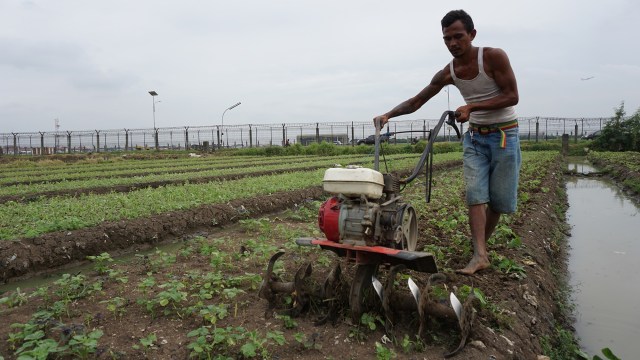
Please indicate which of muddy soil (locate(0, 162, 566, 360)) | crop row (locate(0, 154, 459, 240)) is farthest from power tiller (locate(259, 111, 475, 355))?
crop row (locate(0, 154, 459, 240))

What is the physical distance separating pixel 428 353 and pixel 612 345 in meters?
1.70

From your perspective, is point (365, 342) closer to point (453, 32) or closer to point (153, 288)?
point (153, 288)

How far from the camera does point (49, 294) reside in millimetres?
3902

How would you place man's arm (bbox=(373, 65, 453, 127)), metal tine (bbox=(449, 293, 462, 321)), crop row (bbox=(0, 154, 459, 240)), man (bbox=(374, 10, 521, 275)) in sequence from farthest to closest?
crop row (bbox=(0, 154, 459, 240)) < man's arm (bbox=(373, 65, 453, 127)) < man (bbox=(374, 10, 521, 275)) < metal tine (bbox=(449, 293, 462, 321))

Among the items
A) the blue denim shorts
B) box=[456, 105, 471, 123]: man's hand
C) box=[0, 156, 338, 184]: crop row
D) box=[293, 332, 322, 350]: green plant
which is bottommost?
box=[293, 332, 322, 350]: green plant

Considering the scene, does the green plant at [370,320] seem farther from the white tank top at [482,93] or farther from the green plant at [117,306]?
the white tank top at [482,93]

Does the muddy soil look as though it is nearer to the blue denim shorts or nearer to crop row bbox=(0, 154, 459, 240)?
crop row bbox=(0, 154, 459, 240)

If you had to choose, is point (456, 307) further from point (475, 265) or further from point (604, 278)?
point (604, 278)

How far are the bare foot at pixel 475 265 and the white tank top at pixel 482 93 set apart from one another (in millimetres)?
1213

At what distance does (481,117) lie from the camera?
13.4 feet

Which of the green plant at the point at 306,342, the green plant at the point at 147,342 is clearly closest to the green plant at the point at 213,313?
the green plant at the point at 147,342

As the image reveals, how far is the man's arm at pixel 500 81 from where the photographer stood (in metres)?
3.74

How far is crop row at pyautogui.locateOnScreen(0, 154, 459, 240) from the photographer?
5.78 m

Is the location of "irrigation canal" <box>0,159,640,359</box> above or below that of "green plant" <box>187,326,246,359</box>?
below
